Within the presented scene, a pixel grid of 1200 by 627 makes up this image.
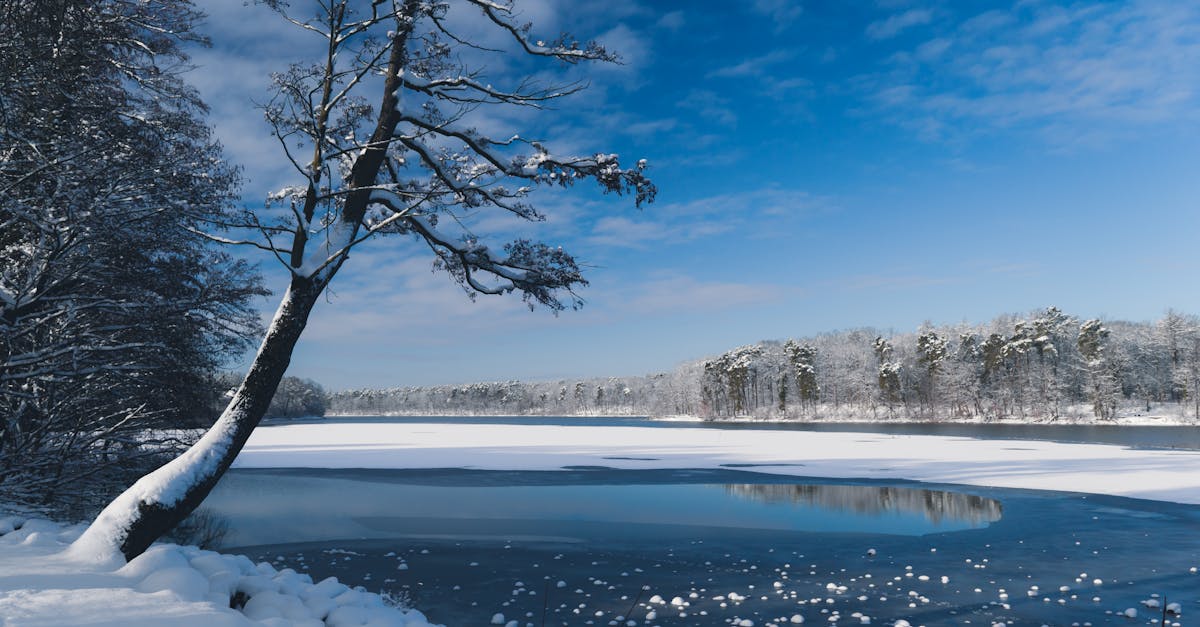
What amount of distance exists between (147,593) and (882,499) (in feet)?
59.6

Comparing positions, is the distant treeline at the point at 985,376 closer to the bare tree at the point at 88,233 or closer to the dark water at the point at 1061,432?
the dark water at the point at 1061,432

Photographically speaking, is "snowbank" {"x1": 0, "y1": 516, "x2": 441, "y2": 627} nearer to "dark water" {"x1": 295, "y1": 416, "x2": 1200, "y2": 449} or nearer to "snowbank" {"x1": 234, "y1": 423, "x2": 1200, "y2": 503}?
"snowbank" {"x1": 234, "y1": 423, "x2": 1200, "y2": 503}

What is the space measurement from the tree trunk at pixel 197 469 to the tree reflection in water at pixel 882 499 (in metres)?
15.0

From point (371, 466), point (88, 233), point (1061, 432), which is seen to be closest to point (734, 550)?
point (88, 233)

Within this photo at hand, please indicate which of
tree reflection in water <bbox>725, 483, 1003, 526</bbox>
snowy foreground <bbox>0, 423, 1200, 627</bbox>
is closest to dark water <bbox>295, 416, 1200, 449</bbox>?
snowy foreground <bbox>0, 423, 1200, 627</bbox>

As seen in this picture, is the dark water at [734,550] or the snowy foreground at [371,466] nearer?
the snowy foreground at [371,466]

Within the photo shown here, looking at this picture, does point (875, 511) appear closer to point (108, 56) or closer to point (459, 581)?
point (459, 581)

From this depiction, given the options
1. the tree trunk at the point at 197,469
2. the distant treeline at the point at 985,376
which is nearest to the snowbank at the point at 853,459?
the tree trunk at the point at 197,469

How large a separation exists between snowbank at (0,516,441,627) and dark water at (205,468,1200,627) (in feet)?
6.38

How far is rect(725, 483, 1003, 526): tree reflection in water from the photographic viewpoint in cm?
1570

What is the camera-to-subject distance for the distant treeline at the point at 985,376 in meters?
72.5

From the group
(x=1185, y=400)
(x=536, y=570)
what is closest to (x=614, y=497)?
(x=536, y=570)

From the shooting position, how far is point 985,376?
8225cm

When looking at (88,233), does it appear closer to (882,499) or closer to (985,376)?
(882,499)
